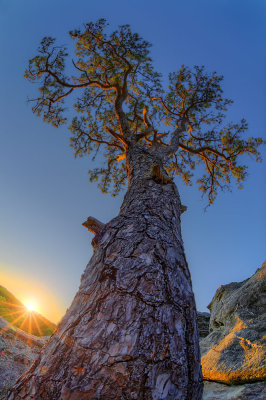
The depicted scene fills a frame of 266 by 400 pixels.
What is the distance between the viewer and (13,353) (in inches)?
120

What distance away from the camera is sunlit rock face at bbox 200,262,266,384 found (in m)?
2.13

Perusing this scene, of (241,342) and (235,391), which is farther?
(241,342)

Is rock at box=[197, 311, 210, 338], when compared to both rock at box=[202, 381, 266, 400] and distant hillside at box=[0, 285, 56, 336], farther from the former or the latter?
distant hillside at box=[0, 285, 56, 336]

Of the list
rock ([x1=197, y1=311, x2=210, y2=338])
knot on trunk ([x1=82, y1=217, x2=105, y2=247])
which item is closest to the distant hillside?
knot on trunk ([x1=82, y1=217, x2=105, y2=247])

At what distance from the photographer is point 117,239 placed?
1938mm

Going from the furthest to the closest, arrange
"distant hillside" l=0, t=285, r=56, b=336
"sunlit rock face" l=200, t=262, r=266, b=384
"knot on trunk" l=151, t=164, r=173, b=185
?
"distant hillside" l=0, t=285, r=56, b=336, "knot on trunk" l=151, t=164, r=173, b=185, "sunlit rock face" l=200, t=262, r=266, b=384

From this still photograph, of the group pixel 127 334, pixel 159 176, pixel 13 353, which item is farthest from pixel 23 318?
pixel 127 334

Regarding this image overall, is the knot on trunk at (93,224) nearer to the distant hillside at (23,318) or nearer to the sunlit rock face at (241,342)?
the sunlit rock face at (241,342)

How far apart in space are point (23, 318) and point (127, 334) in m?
4.75

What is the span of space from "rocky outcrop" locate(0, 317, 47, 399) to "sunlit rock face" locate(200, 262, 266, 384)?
8.03ft

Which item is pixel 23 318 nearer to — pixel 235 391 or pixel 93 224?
pixel 93 224

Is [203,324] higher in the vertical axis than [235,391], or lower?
lower

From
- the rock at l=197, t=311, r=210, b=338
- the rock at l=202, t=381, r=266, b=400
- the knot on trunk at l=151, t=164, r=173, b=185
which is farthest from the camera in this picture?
the rock at l=197, t=311, r=210, b=338

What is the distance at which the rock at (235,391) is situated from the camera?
5.87 ft
